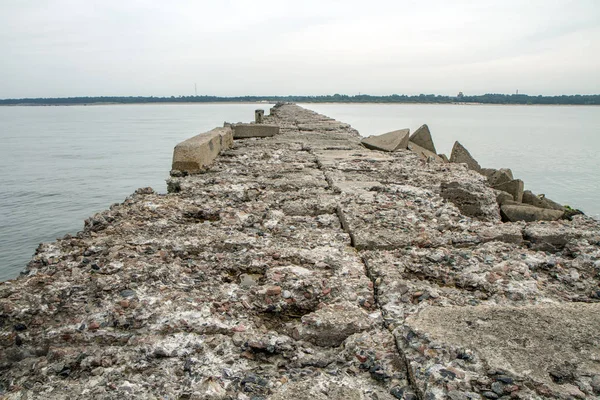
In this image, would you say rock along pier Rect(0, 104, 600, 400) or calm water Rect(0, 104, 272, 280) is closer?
rock along pier Rect(0, 104, 600, 400)

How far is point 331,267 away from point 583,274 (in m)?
1.20

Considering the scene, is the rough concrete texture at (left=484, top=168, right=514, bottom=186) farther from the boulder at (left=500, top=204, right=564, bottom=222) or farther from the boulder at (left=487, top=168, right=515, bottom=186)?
the boulder at (left=500, top=204, right=564, bottom=222)

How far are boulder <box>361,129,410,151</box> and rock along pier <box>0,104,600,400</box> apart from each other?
2694 mm

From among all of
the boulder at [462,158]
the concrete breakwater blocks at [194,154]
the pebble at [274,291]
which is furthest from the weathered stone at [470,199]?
the boulder at [462,158]

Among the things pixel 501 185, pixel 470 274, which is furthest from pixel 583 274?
pixel 501 185

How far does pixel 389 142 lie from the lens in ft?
19.4

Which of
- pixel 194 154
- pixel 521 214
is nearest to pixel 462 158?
pixel 521 214

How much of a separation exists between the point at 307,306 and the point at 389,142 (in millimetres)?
4384

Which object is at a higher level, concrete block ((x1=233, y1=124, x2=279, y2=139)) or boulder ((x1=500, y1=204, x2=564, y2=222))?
concrete block ((x1=233, y1=124, x2=279, y2=139))

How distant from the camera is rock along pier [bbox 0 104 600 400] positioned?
138 centimetres

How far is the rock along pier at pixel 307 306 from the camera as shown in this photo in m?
1.38

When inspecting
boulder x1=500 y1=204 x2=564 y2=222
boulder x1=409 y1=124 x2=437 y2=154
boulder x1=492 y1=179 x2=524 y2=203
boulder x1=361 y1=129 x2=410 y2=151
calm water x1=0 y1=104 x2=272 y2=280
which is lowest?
calm water x1=0 y1=104 x2=272 y2=280

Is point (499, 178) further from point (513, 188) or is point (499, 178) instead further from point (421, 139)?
point (421, 139)

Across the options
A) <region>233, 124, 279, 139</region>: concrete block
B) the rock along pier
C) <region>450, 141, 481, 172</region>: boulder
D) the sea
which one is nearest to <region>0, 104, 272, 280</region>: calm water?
the sea
